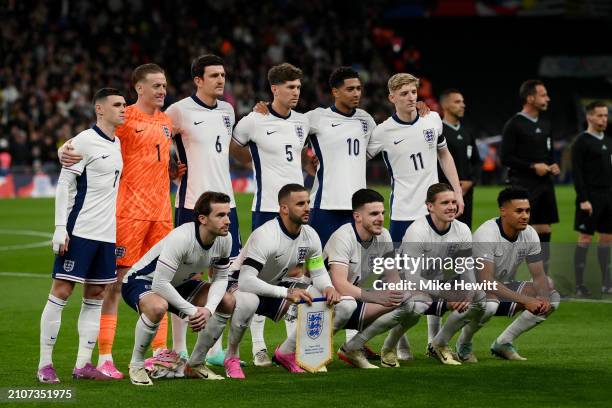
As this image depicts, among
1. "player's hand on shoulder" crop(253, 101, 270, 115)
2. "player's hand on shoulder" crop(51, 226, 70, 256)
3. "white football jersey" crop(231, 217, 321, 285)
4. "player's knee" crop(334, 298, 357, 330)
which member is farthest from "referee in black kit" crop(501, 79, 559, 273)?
"player's hand on shoulder" crop(51, 226, 70, 256)

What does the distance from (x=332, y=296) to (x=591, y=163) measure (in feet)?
18.7

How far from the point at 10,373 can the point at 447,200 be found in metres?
3.51

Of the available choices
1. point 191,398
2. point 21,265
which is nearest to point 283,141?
point 191,398

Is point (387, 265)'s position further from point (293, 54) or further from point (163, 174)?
point (293, 54)

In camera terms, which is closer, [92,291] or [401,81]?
[92,291]

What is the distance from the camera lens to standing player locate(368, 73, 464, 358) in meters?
10.1

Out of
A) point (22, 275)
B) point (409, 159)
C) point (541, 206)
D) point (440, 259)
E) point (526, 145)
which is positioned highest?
point (526, 145)

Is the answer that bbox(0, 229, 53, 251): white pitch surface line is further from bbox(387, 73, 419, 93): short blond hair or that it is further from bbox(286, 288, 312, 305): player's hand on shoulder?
bbox(286, 288, 312, 305): player's hand on shoulder

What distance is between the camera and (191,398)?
7805 mm

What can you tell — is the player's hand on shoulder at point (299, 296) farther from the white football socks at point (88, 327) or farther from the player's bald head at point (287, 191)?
the white football socks at point (88, 327)

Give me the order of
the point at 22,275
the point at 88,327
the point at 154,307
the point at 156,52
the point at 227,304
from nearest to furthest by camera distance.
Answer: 1. the point at 154,307
2. the point at 227,304
3. the point at 88,327
4. the point at 22,275
5. the point at 156,52

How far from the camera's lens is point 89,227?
8.71 metres

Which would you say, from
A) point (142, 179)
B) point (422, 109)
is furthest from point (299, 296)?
point (422, 109)

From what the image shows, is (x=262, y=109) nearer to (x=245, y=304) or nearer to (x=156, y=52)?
(x=245, y=304)
